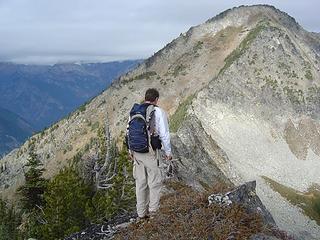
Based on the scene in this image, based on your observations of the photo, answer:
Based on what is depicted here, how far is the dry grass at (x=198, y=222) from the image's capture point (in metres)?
12.7

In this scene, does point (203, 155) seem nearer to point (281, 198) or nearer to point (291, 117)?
point (281, 198)

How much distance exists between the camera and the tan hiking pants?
15.1 m

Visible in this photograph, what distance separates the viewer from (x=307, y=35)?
13588 centimetres

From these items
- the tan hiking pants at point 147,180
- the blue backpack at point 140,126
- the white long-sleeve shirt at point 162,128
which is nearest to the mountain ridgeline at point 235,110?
the tan hiking pants at point 147,180

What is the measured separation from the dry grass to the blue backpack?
6.15 ft

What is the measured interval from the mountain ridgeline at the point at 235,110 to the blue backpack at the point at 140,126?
39.1 m

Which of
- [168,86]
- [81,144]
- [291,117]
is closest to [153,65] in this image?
[168,86]

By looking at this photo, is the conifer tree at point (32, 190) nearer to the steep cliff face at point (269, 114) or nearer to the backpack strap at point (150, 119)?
the steep cliff face at point (269, 114)

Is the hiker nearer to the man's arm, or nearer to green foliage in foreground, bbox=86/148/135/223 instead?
the man's arm

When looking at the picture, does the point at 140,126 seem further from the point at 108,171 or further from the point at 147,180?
the point at 108,171

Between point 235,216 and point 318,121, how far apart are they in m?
91.0

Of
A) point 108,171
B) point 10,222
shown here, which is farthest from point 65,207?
point 10,222

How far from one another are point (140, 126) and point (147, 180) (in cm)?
199

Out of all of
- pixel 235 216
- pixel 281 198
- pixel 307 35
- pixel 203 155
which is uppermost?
pixel 307 35
